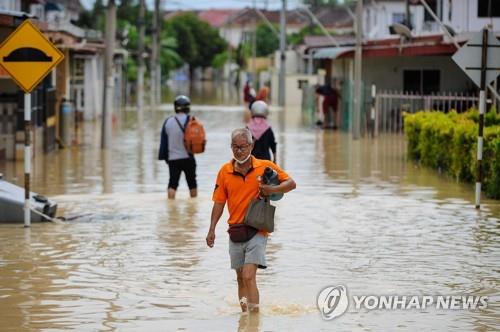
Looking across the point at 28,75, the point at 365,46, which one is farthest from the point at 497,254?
the point at 365,46

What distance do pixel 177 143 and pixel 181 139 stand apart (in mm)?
96

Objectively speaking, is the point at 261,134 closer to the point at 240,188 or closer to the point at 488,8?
the point at 240,188

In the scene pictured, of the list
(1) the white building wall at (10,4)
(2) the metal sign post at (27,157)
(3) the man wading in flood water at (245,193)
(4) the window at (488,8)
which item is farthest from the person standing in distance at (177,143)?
(4) the window at (488,8)

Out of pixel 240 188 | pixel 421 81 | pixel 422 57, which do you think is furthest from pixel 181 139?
pixel 421 81

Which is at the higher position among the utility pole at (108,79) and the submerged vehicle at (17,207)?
the utility pole at (108,79)

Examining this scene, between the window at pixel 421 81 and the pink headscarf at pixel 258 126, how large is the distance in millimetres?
27171

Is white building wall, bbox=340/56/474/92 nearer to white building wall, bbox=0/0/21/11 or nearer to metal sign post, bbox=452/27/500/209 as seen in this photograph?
white building wall, bbox=0/0/21/11

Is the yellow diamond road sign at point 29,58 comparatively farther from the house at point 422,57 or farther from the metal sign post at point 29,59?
the house at point 422,57

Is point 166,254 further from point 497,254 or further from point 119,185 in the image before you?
point 119,185

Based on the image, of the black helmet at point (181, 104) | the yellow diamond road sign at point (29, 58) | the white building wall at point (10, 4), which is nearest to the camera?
the yellow diamond road sign at point (29, 58)

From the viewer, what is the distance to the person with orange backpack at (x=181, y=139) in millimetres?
18688

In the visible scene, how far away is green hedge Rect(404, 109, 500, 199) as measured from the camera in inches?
787

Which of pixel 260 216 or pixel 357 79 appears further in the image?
pixel 357 79

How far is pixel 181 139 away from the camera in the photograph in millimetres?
18922
